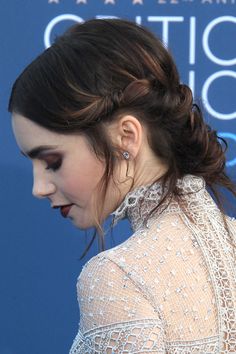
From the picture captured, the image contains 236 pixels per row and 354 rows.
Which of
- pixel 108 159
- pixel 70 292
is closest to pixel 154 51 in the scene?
pixel 108 159

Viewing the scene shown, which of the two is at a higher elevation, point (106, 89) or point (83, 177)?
point (106, 89)

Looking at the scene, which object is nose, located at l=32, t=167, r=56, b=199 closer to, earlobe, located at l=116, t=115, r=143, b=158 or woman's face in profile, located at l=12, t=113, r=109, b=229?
woman's face in profile, located at l=12, t=113, r=109, b=229

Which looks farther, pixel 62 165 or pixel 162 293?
pixel 62 165

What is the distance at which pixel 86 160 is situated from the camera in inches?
33.5

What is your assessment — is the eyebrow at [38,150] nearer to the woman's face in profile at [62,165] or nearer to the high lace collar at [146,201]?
the woman's face in profile at [62,165]

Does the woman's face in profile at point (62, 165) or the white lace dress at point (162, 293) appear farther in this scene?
the woman's face in profile at point (62, 165)

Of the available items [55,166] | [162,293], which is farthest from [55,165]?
[162,293]

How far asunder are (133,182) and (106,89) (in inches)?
4.9

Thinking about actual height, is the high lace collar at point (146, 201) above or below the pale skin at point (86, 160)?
below

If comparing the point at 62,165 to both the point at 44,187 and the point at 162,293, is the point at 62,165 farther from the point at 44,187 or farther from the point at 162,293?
the point at 162,293

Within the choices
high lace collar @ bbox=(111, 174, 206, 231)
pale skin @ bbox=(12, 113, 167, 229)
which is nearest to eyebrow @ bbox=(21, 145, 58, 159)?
pale skin @ bbox=(12, 113, 167, 229)

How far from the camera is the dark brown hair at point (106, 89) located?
0.82 m

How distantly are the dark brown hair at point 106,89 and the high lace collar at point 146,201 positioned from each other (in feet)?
0.04

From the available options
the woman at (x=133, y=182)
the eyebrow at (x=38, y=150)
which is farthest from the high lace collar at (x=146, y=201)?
the eyebrow at (x=38, y=150)
